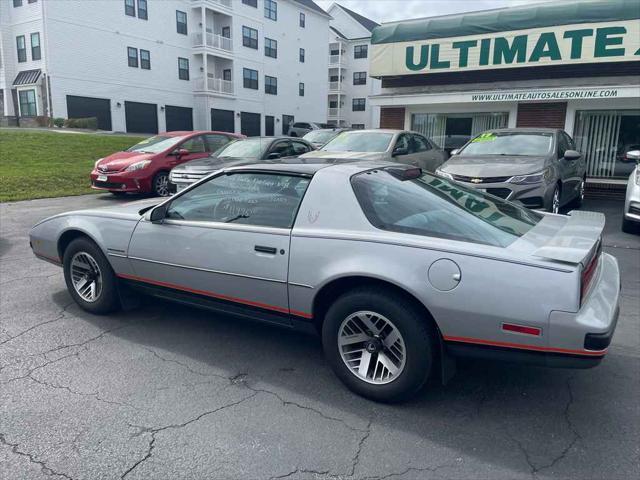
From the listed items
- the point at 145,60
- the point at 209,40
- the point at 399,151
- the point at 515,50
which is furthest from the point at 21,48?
the point at 399,151

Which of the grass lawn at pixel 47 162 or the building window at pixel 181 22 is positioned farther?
the building window at pixel 181 22

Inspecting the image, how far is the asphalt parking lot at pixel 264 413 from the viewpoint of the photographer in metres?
2.55

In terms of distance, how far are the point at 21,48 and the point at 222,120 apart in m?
13.8

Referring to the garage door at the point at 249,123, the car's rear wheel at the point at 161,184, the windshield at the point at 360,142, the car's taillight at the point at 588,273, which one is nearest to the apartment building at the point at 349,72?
the garage door at the point at 249,123

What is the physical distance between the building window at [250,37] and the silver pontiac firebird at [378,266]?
3960 centimetres

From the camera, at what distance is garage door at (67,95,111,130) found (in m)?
29.9

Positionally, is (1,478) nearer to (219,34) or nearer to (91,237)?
(91,237)

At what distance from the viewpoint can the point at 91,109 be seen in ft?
101

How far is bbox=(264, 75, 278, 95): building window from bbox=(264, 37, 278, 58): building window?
1888 millimetres

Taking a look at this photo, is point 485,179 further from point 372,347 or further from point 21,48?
point 21,48

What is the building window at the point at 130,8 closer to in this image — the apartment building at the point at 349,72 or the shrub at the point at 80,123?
the shrub at the point at 80,123

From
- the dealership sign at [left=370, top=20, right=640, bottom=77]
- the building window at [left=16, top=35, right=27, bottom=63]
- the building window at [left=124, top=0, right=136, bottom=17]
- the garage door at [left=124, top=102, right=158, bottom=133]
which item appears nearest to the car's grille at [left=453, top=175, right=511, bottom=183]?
the dealership sign at [left=370, top=20, right=640, bottom=77]

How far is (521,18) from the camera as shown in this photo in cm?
1298

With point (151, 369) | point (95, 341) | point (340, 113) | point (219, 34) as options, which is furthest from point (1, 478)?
point (340, 113)
